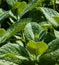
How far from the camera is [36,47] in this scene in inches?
27.4

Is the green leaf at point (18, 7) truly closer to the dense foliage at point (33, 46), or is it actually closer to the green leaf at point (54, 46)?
the dense foliage at point (33, 46)

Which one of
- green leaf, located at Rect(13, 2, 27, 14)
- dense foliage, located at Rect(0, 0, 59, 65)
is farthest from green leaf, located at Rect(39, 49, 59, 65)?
green leaf, located at Rect(13, 2, 27, 14)

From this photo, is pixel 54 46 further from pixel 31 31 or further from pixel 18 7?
pixel 18 7

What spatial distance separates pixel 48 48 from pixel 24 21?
0.23 meters

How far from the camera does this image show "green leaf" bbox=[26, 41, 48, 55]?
0.68 m

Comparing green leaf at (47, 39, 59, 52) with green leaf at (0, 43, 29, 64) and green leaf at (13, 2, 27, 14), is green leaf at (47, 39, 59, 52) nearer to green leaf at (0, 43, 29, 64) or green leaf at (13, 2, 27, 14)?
green leaf at (0, 43, 29, 64)

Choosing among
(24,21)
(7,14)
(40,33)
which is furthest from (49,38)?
(7,14)

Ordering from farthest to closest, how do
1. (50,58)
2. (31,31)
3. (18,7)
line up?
(18,7) < (31,31) < (50,58)

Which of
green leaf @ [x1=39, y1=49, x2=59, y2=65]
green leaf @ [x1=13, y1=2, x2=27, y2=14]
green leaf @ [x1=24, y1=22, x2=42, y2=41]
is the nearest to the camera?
green leaf @ [x1=39, y1=49, x2=59, y2=65]

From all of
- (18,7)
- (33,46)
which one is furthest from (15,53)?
(18,7)

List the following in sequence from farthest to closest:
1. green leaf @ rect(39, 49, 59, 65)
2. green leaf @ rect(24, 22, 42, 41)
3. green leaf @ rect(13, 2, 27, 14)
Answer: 1. green leaf @ rect(13, 2, 27, 14)
2. green leaf @ rect(24, 22, 42, 41)
3. green leaf @ rect(39, 49, 59, 65)

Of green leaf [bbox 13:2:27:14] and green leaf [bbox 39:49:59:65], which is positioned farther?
green leaf [bbox 13:2:27:14]

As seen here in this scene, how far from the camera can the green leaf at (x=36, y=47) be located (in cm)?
68

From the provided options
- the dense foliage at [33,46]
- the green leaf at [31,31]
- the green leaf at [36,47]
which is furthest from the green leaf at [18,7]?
the green leaf at [36,47]
